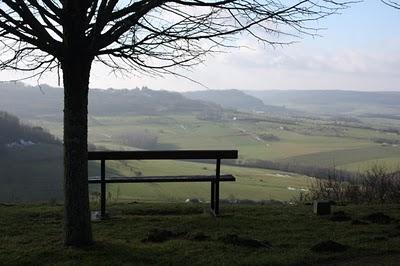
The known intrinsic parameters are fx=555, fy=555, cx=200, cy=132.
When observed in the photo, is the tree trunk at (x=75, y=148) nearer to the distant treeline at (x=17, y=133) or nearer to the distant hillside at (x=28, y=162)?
the distant hillside at (x=28, y=162)

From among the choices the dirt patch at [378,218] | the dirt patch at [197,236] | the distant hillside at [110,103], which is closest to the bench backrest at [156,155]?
the dirt patch at [197,236]

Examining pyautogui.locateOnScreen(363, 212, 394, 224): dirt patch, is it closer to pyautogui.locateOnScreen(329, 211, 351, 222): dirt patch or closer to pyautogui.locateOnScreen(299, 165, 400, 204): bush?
pyautogui.locateOnScreen(329, 211, 351, 222): dirt patch

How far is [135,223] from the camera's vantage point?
7.89 m

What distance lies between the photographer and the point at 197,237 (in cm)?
688

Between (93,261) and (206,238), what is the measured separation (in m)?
1.61

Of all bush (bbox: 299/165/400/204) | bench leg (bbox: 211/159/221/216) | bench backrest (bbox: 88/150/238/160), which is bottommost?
bush (bbox: 299/165/400/204)

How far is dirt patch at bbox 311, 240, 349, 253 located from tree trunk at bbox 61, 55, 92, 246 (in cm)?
265

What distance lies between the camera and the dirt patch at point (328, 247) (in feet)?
20.9

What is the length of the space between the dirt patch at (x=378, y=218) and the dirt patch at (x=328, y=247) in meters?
2.00

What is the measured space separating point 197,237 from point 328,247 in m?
1.58

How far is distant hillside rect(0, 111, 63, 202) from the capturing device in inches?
1822

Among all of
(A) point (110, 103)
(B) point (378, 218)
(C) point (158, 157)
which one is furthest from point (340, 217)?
(A) point (110, 103)

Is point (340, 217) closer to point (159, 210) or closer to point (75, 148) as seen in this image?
point (159, 210)

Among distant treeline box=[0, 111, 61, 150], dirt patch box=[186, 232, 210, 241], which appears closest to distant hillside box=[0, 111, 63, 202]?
distant treeline box=[0, 111, 61, 150]
